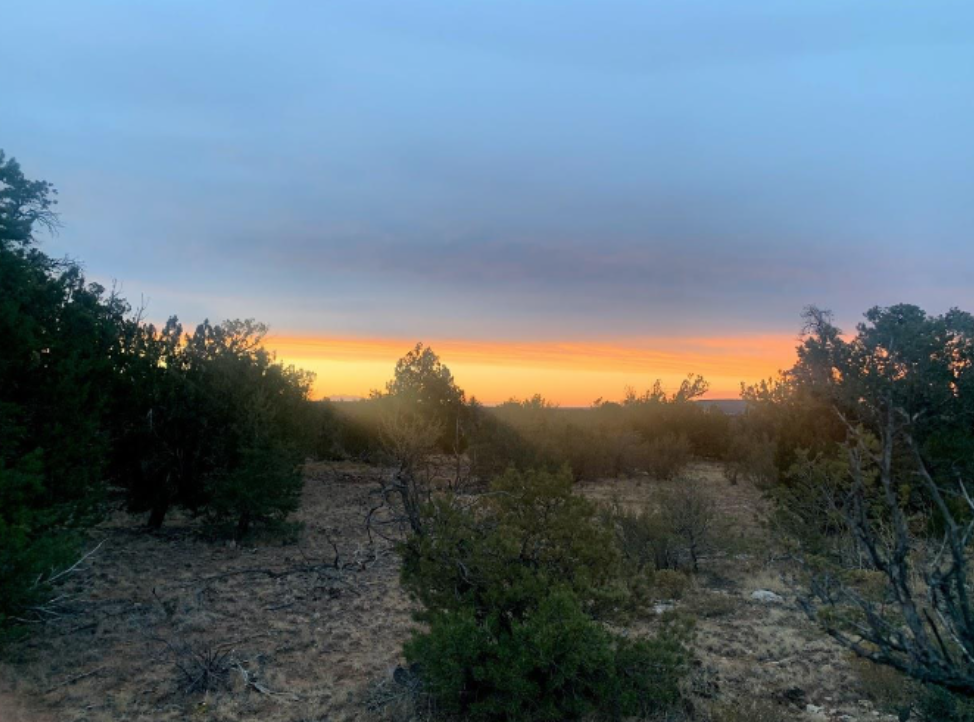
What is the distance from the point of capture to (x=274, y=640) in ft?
27.8

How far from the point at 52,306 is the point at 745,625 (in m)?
10.6

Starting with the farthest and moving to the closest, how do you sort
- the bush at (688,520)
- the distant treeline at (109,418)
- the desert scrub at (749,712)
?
the bush at (688,520)
the distant treeline at (109,418)
the desert scrub at (749,712)

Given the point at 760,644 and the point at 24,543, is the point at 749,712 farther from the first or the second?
the point at 24,543

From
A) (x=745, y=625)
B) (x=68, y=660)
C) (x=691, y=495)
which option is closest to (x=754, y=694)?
(x=745, y=625)

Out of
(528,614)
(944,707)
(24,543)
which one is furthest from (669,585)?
(24,543)

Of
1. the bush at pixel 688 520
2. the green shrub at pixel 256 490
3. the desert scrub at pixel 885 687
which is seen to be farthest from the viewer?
the green shrub at pixel 256 490

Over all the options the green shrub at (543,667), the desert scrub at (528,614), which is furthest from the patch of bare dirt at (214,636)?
the desert scrub at (528,614)

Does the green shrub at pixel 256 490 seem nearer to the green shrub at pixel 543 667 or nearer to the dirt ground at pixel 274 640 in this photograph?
the dirt ground at pixel 274 640

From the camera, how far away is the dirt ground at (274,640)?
665 cm

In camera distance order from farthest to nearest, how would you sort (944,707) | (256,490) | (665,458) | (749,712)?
(665,458)
(256,490)
(749,712)
(944,707)

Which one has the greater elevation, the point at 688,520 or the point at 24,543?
the point at 24,543

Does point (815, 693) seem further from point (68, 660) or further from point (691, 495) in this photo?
point (68, 660)

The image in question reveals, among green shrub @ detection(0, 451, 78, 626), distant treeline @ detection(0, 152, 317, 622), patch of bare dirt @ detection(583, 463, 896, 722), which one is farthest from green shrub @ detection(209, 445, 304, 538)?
patch of bare dirt @ detection(583, 463, 896, 722)

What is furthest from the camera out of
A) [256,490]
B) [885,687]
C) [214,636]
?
[256,490]
